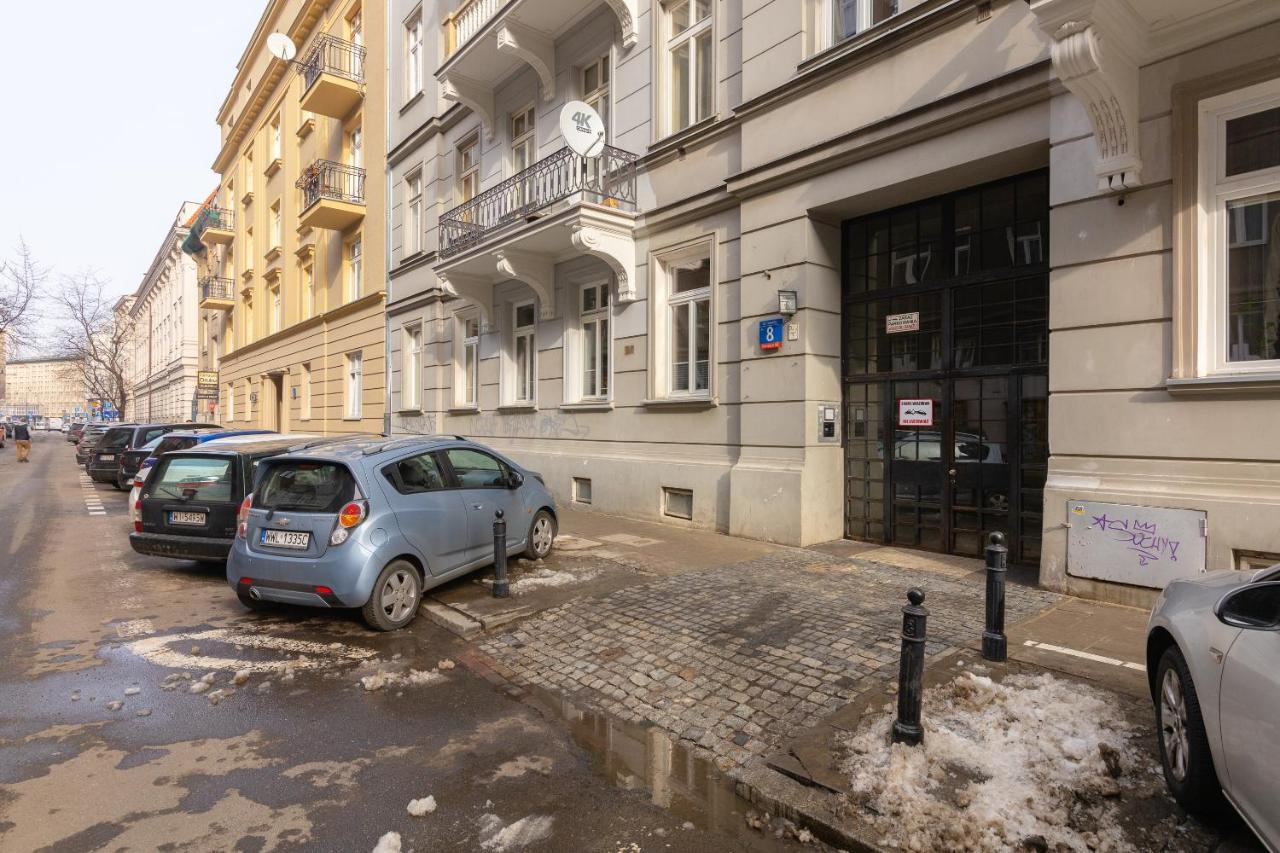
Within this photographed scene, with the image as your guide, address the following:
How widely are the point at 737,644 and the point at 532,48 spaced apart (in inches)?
461

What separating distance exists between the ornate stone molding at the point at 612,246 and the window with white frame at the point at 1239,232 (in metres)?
7.35

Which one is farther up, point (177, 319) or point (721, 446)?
point (177, 319)

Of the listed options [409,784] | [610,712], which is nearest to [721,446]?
[610,712]

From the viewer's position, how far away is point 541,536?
8.37 m

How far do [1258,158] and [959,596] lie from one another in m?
4.32

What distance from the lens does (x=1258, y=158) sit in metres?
5.66

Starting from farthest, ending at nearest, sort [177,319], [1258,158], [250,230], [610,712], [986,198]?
[177,319]
[250,230]
[986,198]
[1258,158]
[610,712]

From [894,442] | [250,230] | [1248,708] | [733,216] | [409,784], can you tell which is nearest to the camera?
[1248,708]

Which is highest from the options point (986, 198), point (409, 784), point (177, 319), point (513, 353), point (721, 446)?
point (177, 319)

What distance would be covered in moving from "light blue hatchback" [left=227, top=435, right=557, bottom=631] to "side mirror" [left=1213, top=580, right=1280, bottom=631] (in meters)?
5.50

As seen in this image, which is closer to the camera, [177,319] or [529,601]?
[529,601]

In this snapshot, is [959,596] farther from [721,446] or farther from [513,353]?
[513,353]

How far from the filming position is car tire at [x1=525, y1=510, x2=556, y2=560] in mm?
8180

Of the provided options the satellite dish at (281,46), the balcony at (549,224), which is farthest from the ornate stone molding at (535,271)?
the satellite dish at (281,46)
